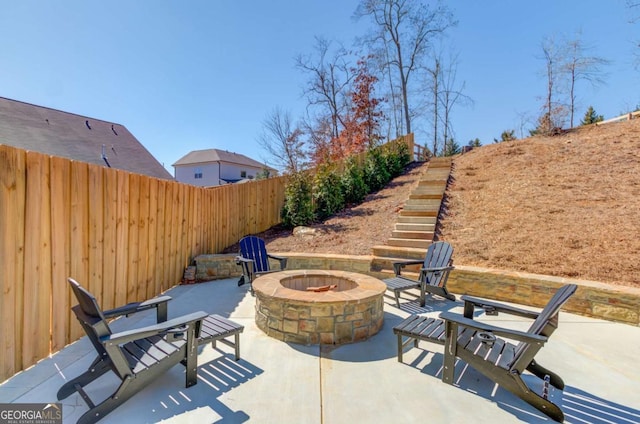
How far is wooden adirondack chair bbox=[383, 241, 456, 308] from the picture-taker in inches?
165

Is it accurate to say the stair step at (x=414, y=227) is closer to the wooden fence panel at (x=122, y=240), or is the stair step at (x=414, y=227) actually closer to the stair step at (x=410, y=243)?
the stair step at (x=410, y=243)

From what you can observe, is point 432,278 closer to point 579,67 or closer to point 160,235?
point 160,235

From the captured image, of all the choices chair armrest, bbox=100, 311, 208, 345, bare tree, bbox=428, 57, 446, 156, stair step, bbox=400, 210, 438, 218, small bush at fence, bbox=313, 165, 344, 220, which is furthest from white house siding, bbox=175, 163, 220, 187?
chair armrest, bbox=100, 311, 208, 345

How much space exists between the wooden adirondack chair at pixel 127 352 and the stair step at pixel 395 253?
383 cm

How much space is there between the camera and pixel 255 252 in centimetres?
527

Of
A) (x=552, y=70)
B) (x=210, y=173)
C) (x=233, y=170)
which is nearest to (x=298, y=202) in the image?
(x=552, y=70)

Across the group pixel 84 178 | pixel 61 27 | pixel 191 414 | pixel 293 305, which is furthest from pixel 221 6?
pixel 191 414

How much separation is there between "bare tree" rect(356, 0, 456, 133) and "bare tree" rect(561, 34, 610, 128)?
243 inches

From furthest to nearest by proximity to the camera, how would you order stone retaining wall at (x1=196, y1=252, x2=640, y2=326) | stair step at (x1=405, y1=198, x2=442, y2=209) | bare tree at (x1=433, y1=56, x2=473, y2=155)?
Answer: bare tree at (x1=433, y1=56, x2=473, y2=155) < stair step at (x1=405, y1=198, x2=442, y2=209) < stone retaining wall at (x1=196, y1=252, x2=640, y2=326)

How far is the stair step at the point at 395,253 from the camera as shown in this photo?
5.52 meters

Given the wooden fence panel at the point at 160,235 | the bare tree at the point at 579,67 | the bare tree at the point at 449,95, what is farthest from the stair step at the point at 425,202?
the bare tree at the point at 449,95

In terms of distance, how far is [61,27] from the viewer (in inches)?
266

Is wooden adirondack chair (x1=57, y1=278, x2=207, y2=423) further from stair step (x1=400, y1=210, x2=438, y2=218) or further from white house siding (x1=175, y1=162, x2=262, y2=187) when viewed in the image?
white house siding (x1=175, y1=162, x2=262, y2=187)

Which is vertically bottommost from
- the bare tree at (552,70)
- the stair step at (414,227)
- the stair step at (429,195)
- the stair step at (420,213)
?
the stair step at (414,227)
